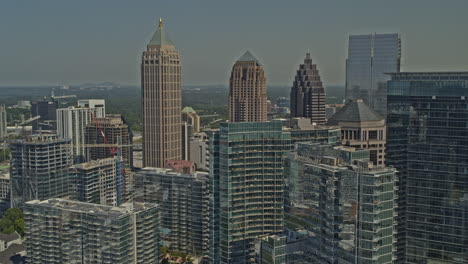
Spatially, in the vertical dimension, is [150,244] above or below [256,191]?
below

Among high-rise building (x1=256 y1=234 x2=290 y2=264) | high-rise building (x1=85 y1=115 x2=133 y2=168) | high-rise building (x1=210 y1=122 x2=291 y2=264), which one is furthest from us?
high-rise building (x1=85 y1=115 x2=133 y2=168)

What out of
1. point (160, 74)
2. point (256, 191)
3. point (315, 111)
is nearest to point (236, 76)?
point (315, 111)

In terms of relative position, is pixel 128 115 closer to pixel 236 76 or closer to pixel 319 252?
pixel 236 76

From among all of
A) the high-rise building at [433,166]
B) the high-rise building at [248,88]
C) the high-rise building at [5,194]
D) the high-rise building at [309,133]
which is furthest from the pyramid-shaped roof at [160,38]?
the high-rise building at [433,166]

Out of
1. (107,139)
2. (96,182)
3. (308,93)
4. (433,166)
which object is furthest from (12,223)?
(308,93)

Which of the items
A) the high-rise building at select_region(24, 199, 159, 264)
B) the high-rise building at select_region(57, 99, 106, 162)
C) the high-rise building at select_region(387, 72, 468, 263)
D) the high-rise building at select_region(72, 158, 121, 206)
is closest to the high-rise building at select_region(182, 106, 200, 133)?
the high-rise building at select_region(57, 99, 106, 162)

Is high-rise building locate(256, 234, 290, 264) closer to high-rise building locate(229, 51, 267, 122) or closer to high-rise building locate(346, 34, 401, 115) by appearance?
high-rise building locate(346, 34, 401, 115)

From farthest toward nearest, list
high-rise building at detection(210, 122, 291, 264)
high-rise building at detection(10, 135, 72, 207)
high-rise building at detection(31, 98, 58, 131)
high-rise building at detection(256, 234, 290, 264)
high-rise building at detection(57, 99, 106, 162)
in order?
high-rise building at detection(31, 98, 58, 131)
high-rise building at detection(57, 99, 106, 162)
high-rise building at detection(10, 135, 72, 207)
high-rise building at detection(210, 122, 291, 264)
high-rise building at detection(256, 234, 290, 264)
